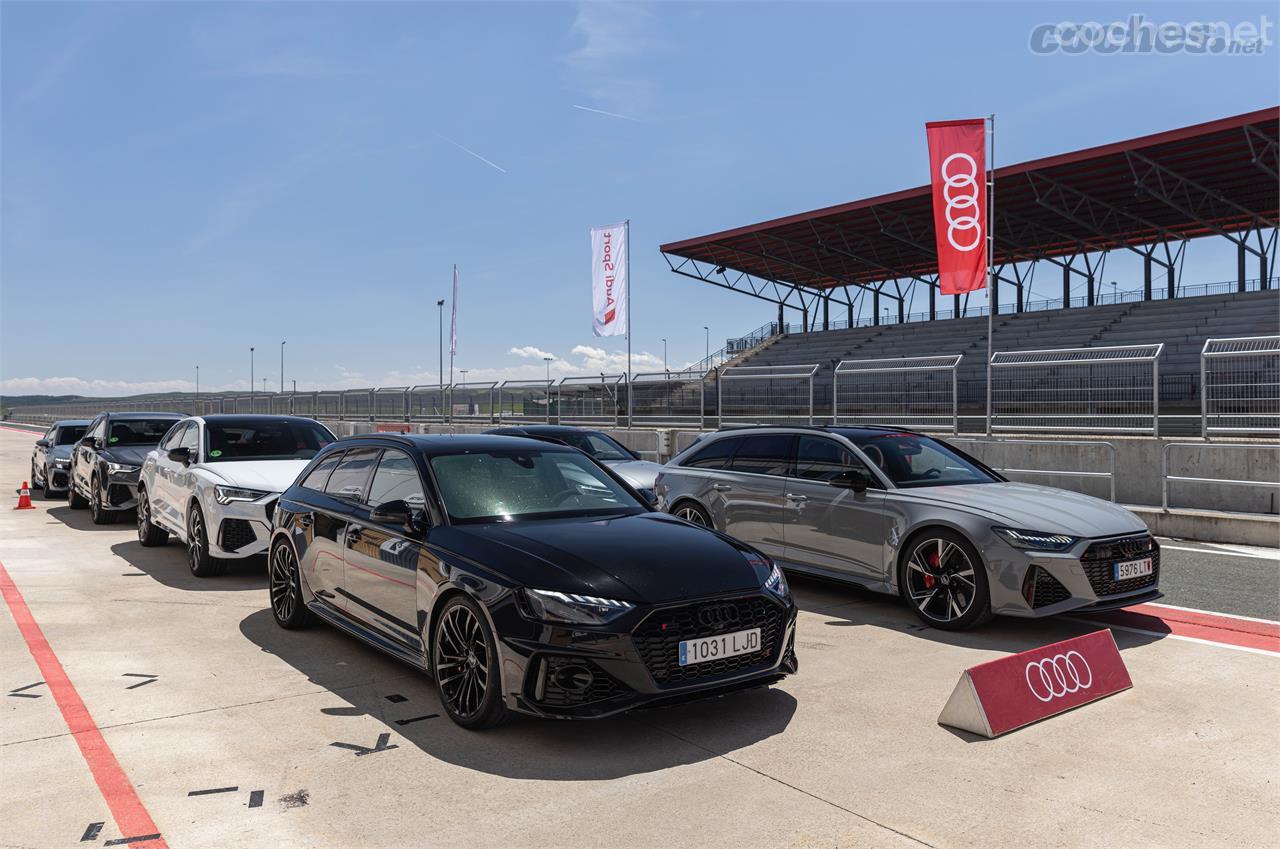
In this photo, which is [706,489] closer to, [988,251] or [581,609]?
[581,609]

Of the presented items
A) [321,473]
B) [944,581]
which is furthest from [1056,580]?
[321,473]

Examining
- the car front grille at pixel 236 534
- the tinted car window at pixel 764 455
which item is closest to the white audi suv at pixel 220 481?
the car front grille at pixel 236 534

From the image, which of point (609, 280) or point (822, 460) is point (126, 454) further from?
point (609, 280)

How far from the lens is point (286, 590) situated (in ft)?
22.0

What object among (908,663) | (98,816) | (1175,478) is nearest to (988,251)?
(1175,478)

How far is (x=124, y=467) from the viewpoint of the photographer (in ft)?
40.8

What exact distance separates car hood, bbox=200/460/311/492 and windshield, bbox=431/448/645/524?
362 centimetres

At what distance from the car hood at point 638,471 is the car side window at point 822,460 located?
2.73m

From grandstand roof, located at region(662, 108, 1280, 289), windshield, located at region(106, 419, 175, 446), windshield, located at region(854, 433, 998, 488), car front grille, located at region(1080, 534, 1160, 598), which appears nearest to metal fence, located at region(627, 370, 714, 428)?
windshield, located at region(106, 419, 175, 446)

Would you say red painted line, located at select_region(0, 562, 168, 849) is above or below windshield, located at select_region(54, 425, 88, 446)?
below

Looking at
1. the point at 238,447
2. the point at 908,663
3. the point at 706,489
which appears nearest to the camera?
the point at 908,663

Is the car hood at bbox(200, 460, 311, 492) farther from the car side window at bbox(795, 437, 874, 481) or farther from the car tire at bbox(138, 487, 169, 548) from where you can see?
the car side window at bbox(795, 437, 874, 481)

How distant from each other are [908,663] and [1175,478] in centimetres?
777

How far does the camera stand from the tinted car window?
27.5 ft
